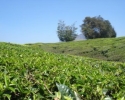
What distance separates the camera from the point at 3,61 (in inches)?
175

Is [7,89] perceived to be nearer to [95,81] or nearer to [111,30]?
[95,81]

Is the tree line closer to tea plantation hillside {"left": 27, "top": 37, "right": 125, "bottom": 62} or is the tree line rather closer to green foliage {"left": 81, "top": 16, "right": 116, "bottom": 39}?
green foliage {"left": 81, "top": 16, "right": 116, "bottom": 39}

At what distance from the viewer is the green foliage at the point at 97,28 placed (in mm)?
69438

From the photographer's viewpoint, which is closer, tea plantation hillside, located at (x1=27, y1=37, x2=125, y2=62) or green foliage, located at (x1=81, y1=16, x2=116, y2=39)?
tea plantation hillside, located at (x1=27, y1=37, x2=125, y2=62)

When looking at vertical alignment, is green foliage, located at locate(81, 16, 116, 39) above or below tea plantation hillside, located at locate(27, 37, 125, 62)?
above

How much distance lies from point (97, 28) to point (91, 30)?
6.67ft

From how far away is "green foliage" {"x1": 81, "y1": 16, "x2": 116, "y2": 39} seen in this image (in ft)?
228

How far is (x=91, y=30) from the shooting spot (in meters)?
70.2

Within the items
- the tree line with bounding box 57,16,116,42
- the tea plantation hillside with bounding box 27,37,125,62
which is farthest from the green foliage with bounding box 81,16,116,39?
the tea plantation hillside with bounding box 27,37,125,62

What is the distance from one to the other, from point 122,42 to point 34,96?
37.6 meters

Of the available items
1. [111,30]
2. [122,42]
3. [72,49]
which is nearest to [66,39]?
[111,30]

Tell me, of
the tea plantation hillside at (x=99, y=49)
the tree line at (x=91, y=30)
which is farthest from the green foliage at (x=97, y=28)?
the tea plantation hillside at (x=99, y=49)

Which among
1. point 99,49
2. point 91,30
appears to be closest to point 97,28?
point 91,30

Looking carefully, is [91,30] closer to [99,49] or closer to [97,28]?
[97,28]
